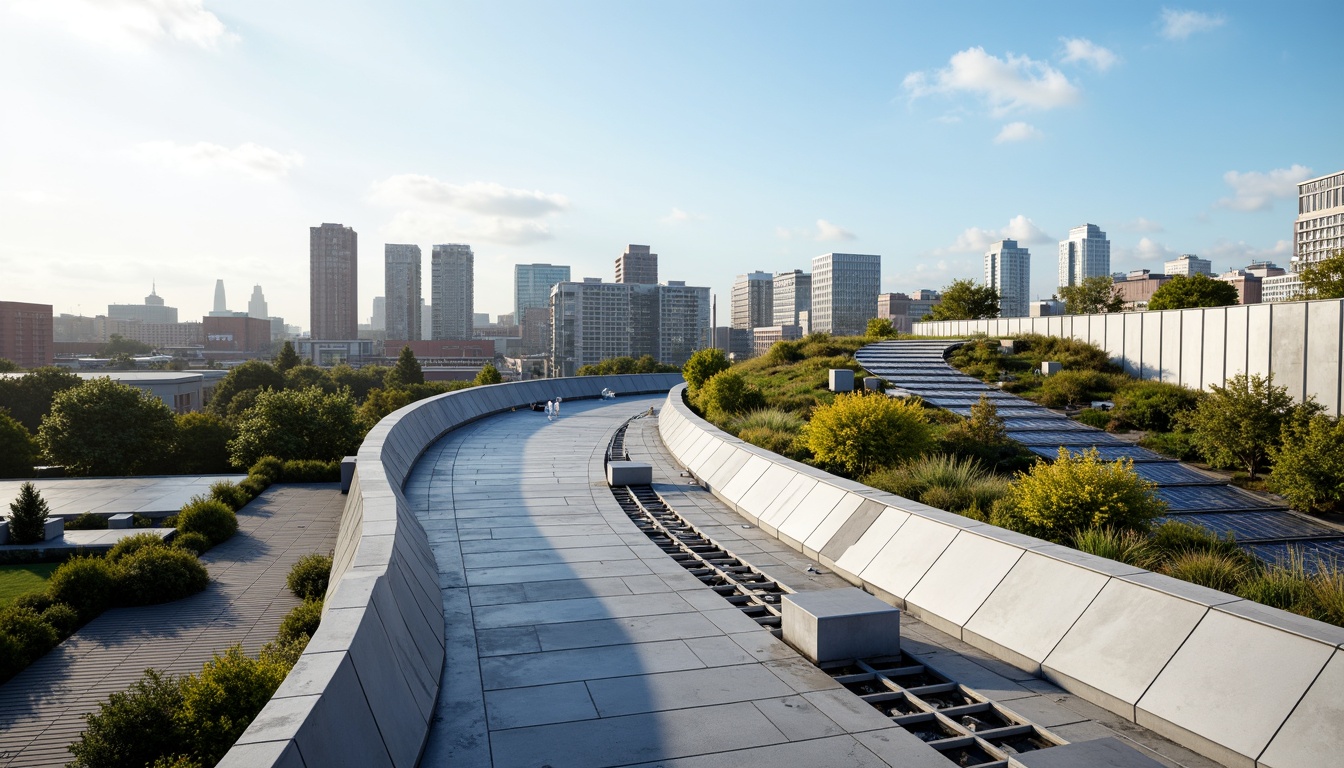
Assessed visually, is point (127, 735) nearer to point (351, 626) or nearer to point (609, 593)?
point (351, 626)

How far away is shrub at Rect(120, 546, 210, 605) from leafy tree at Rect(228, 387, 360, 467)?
45.8 feet

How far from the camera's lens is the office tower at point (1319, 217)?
99.8m

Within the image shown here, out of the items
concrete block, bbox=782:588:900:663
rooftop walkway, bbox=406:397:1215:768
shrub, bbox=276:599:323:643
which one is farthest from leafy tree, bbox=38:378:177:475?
concrete block, bbox=782:588:900:663

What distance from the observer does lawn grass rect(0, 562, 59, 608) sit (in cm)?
1570

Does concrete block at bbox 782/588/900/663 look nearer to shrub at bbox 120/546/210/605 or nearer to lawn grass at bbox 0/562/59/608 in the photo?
shrub at bbox 120/546/210/605

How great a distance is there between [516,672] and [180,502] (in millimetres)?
20053

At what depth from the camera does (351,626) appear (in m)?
4.79

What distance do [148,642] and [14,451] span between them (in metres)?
30.1

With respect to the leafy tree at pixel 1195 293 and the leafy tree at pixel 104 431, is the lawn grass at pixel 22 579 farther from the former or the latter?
the leafy tree at pixel 1195 293

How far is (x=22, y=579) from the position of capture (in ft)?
55.2

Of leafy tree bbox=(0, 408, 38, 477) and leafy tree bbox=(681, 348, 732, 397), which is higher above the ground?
leafy tree bbox=(681, 348, 732, 397)

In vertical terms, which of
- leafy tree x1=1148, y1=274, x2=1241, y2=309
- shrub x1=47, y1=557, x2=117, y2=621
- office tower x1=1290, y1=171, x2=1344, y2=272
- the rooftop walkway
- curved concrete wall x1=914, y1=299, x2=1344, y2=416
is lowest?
shrub x1=47, y1=557, x2=117, y2=621

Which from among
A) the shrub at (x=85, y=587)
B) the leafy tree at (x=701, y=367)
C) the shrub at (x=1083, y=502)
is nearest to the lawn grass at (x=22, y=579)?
the shrub at (x=85, y=587)

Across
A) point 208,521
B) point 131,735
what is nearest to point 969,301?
point 208,521
